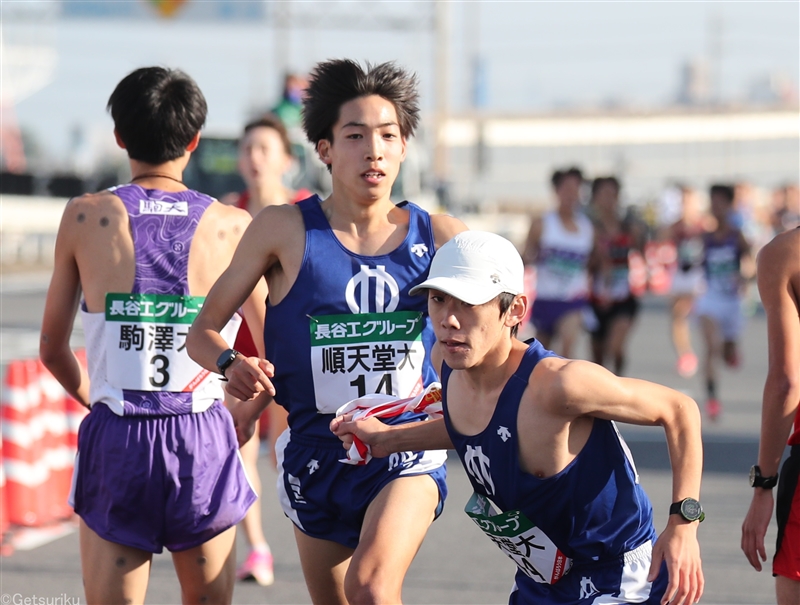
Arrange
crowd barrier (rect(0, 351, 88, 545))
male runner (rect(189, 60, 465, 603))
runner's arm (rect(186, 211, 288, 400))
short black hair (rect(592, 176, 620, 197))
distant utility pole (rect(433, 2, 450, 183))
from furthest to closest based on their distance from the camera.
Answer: distant utility pole (rect(433, 2, 450, 183)), short black hair (rect(592, 176, 620, 197)), crowd barrier (rect(0, 351, 88, 545)), male runner (rect(189, 60, 465, 603)), runner's arm (rect(186, 211, 288, 400))

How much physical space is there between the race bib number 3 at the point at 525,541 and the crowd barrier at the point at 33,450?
180 inches

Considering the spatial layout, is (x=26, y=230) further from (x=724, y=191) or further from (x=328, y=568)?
(x=328, y=568)

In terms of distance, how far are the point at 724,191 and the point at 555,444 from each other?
10125 mm

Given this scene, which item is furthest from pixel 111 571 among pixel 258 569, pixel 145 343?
pixel 258 569

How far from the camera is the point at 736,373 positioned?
17.4 m

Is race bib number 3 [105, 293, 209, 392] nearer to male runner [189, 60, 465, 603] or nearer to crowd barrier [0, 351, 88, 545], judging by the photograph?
male runner [189, 60, 465, 603]

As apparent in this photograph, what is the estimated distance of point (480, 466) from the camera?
358 centimetres

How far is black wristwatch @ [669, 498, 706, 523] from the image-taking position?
339cm

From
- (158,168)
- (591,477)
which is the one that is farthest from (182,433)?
(591,477)

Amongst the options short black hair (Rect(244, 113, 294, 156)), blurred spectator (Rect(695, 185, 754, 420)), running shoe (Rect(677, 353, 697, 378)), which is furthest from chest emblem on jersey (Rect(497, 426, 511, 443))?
running shoe (Rect(677, 353, 697, 378))

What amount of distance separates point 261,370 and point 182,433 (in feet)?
2.42

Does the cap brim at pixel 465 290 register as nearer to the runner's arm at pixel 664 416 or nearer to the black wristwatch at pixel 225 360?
the runner's arm at pixel 664 416

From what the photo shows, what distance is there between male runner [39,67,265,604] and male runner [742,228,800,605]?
71.3 inches

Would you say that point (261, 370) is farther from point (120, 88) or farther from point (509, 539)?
point (120, 88)
